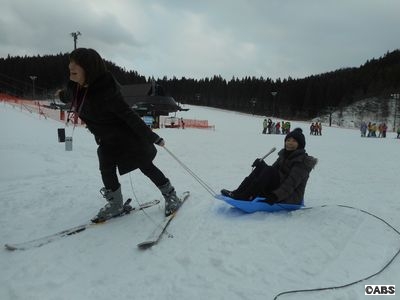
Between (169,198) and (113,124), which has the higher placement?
(113,124)

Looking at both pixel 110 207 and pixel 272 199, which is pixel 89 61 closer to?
pixel 110 207

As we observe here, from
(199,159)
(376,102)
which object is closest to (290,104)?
(376,102)

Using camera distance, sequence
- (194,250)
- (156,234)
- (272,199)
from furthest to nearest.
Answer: (272,199) < (156,234) < (194,250)

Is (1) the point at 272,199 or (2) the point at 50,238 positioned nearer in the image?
(2) the point at 50,238

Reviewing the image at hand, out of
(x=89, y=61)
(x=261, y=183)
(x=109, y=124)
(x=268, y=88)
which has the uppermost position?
(x=268, y=88)

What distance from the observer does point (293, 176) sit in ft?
14.7

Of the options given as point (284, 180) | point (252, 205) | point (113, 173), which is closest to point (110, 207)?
point (113, 173)

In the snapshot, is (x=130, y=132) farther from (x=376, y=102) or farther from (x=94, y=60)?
(x=376, y=102)

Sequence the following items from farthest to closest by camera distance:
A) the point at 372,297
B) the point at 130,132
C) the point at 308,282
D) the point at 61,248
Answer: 1. the point at 130,132
2. the point at 61,248
3. the point at 308,282
4. the point at 372,297

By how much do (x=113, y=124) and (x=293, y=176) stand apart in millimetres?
2149

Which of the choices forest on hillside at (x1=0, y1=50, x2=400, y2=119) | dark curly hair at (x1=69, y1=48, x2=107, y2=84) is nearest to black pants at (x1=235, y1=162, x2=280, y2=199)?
dark curly hair at (x1=69, y1=48, x2=107, y2=84)

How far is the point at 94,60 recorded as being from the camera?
379 cm

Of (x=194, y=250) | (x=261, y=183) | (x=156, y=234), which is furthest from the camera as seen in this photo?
(x=261, y=183)

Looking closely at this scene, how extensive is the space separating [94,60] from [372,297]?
3.17 m
